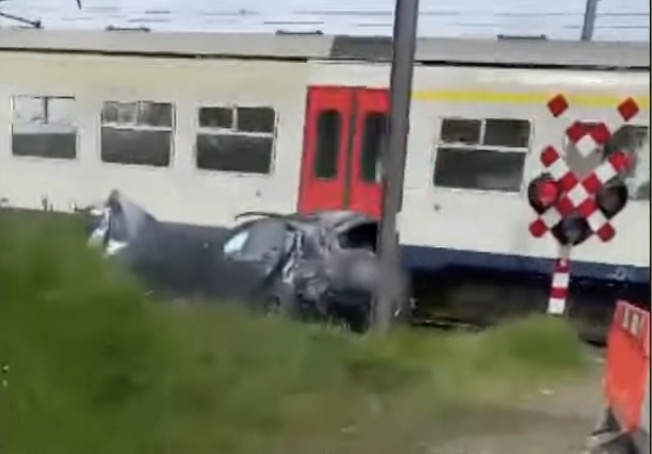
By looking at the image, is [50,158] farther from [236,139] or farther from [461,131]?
[461,131]

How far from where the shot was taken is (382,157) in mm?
6363

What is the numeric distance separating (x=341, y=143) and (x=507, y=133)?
112cm

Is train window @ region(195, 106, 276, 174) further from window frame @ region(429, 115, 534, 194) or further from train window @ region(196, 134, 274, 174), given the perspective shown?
window frame @ region(429, 115, 534, 194)

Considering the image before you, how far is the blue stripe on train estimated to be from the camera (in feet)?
20.6

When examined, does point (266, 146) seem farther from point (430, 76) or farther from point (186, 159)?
point (430, 76)

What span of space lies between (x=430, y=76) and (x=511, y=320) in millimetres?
1710

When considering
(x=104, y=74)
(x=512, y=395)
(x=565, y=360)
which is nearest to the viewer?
(x=512, y=395)

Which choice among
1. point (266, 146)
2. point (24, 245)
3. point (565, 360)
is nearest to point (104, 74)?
point (266, 146)

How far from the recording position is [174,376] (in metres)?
4.01

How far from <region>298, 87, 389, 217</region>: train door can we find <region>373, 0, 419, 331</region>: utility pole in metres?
0.66

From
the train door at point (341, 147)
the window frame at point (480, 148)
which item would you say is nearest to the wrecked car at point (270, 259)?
the train door at point (341, 147)

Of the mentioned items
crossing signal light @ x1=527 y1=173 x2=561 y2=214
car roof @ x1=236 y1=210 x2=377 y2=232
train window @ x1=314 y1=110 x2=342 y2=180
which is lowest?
car roof @ x1=236 y1=210 x2=377 y2=232

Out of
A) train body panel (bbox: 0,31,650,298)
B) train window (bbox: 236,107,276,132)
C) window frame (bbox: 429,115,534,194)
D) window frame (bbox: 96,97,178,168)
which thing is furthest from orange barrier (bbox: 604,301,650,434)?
window frame (bbox: 96,97,178,168)

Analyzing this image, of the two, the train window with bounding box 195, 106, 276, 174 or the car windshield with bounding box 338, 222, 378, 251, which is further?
the train window with bounding box 195, 106, 276, 174
